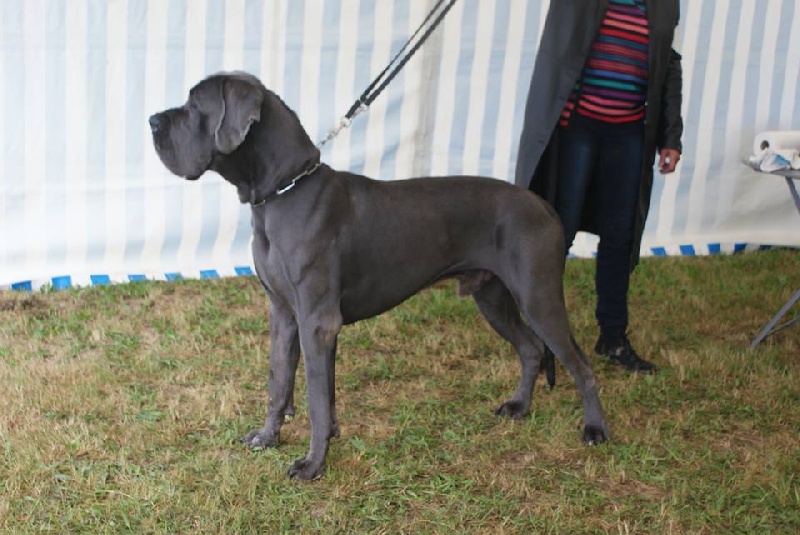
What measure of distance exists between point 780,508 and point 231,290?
3.67m

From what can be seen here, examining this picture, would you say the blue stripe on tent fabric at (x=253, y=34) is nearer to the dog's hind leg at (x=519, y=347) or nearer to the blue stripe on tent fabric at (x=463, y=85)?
the blue stripe on tent fabric at (x=463, y=85)

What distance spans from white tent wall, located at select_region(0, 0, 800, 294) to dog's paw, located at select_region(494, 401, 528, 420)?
2.80 m

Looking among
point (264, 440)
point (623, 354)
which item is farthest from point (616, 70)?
point (264, 440)

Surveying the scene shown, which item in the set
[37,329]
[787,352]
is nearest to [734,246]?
[787,352]

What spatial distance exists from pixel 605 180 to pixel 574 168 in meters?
0.22

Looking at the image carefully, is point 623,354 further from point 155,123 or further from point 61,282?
point 61,282

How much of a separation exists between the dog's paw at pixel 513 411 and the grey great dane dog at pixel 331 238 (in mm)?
312

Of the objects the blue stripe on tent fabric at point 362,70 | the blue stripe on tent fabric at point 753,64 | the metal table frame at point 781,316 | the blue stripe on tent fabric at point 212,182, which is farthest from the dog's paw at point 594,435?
the blue stripe on tent fabric at point 753,64

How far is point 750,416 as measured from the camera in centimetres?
461

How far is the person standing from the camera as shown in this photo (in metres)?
4.52

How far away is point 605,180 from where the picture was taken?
4895 mm

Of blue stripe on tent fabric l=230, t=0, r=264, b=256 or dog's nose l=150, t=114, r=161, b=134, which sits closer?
dog's nose l=150, t=114, r=161, b=134

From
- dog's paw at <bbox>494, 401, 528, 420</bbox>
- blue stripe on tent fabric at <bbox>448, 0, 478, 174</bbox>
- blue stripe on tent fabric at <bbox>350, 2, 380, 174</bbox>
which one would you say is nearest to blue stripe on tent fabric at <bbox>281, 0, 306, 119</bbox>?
blue stripe on tent fabric at <bbox>350, 2, 380, 174</bbox>

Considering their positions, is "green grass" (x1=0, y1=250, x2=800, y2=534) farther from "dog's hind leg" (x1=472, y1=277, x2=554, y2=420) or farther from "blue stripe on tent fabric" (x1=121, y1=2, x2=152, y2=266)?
"blue stripe on tent fabric" (x1=121, y1=2, x2=152, y2=266)
